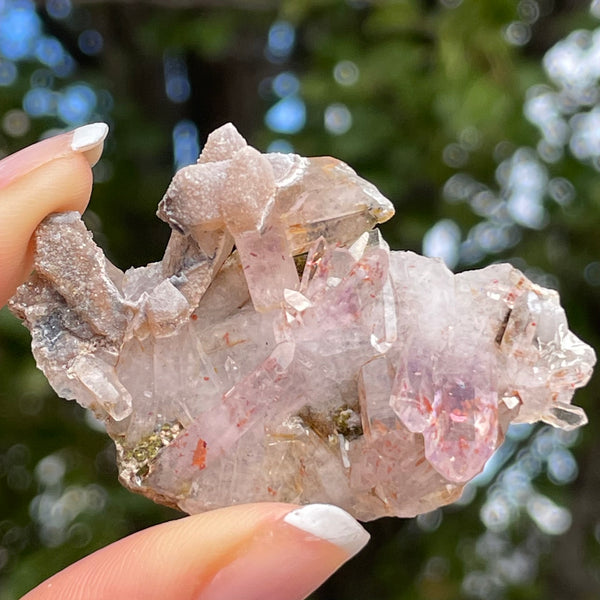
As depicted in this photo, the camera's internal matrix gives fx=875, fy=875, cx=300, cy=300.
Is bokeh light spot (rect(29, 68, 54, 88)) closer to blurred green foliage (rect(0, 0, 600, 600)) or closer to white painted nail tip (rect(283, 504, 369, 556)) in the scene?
blurred green foliage (rect(0, 0, 600, 600))

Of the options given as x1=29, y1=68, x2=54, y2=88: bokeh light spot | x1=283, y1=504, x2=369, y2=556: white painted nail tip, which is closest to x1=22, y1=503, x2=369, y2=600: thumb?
x1=283, y1=504, x2=369, y2=556: white painted nail tip

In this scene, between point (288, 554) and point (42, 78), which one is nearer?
point (288, 554)

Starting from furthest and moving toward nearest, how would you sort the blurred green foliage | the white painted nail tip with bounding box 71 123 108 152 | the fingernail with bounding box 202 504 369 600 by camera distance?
the blurred green foliage < the white painted nail tip with bounding box 71 123 108 152 < the fingernail with bounding box 202 504 369 600

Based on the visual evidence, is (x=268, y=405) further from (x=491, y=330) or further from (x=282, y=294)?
(x=491, y=330)

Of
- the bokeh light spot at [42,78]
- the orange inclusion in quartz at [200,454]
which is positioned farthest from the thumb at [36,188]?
the bokeh light spot at [42,78]

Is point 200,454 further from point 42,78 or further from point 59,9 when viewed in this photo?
point 59,9

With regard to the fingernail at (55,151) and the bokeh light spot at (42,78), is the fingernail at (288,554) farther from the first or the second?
the bokeh light spot at (42,78)

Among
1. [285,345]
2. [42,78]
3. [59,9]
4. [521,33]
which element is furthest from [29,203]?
[59,9]

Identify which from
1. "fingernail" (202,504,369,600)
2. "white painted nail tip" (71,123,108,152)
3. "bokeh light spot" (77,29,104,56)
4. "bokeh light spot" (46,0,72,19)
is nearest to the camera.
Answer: "fingernail" (202,504,369,600)

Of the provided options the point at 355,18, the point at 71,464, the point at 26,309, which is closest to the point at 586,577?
the point at 71,464
